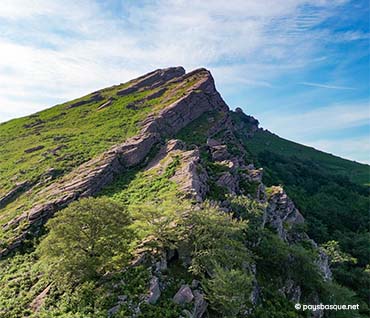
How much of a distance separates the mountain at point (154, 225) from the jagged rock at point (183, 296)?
94 mm

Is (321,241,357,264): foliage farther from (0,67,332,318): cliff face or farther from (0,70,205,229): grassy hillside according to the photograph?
(0,70,205,229): grassy hillside

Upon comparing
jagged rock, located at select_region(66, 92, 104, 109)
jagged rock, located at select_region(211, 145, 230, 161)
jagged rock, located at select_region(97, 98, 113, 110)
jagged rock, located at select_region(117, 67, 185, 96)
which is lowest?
jagged rock, located at select_region(211, 145, 230, 161)

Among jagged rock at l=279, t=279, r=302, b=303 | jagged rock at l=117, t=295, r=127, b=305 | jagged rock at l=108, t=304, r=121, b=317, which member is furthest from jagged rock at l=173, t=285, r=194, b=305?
jagged rock at l=279, t=279, r=302, b=303

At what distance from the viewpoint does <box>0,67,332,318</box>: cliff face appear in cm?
3722

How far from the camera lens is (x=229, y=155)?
3155 inches

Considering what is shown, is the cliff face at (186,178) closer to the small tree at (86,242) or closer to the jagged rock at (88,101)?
the jagged rock at (88,101)

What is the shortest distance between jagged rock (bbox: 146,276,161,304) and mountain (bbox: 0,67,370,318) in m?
0.11

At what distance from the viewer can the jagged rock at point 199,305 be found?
30.1 m

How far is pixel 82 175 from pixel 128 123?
30290mm

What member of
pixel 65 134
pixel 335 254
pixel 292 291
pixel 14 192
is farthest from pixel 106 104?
pixel 292 291

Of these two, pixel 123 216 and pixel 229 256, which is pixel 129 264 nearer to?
pixel 123 216

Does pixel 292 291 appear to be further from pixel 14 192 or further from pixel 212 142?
pixel 14 192

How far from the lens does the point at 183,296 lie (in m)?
30.7

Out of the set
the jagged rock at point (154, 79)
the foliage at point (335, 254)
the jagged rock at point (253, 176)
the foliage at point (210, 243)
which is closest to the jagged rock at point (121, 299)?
the foliage at point (210, 243)
